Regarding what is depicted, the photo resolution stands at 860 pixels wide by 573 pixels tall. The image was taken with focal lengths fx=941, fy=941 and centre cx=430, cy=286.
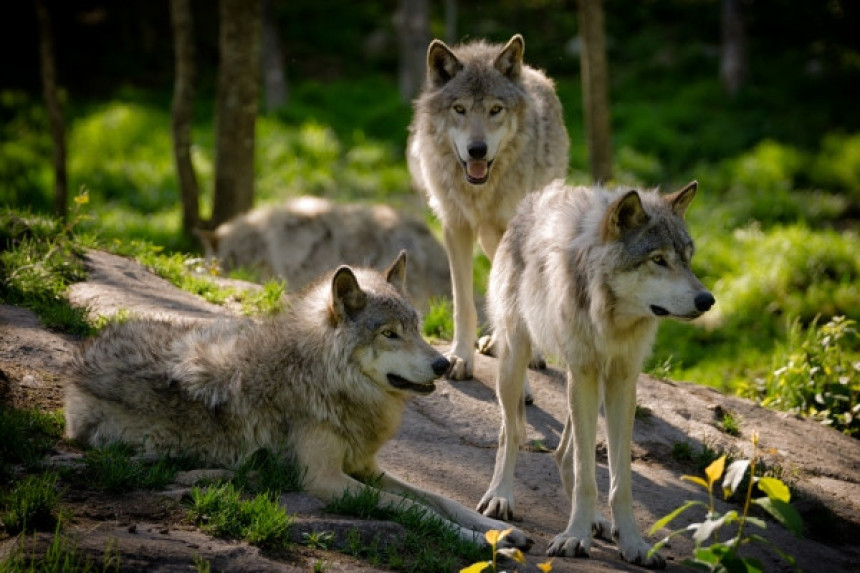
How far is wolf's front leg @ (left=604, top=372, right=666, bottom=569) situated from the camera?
4.72 meters

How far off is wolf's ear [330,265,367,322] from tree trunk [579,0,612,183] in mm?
6034

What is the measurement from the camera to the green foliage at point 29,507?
383 centimetres

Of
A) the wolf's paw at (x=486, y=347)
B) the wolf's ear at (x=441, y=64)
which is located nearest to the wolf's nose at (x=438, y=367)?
the wolf's paw at (x=486, y=347)

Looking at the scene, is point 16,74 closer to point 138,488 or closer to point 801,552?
point 138,488

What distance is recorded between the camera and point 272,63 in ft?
55.5

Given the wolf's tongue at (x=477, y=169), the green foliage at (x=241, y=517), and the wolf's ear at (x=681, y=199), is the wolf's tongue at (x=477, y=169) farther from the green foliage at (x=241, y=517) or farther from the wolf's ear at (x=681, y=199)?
the green foliage at (x=241, y=517)

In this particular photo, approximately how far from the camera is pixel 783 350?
8531 millimetres

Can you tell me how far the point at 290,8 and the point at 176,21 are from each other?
457 inches

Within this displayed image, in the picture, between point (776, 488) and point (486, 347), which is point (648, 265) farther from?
point (486, 347)

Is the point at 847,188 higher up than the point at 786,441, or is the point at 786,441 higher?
the point at 847,188

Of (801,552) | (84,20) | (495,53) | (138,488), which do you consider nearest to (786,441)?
(801,552)

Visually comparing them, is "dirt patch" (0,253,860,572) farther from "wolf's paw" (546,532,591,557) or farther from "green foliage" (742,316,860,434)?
"green foliage" (742,316,860,434)

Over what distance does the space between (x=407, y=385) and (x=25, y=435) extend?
1.92m

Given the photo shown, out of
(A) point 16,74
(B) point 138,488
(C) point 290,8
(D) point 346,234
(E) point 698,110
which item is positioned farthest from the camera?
(C) point 290,8
